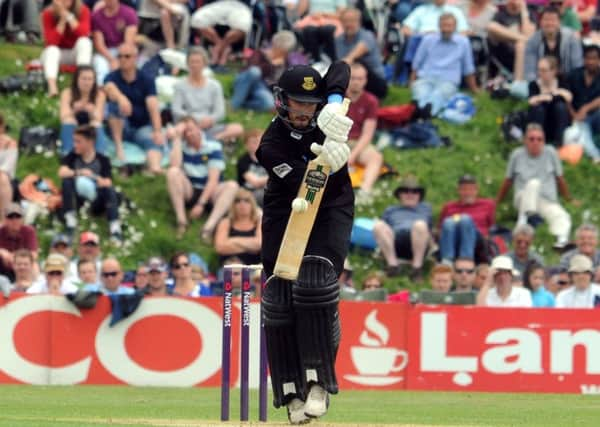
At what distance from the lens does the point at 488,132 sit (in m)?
24.5

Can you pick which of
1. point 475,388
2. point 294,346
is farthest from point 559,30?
point 294,346

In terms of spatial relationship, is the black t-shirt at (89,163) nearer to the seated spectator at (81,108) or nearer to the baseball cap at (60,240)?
the seated spectator at (81,108)

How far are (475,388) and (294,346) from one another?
6952 mm

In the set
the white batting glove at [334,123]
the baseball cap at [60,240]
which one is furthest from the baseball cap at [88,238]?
the white batting glove at [334,123]

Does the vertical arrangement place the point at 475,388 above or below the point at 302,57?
below

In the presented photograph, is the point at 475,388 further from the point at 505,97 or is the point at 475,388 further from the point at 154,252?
the point at 505,97

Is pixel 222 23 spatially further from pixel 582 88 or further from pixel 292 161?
pixel 292 161

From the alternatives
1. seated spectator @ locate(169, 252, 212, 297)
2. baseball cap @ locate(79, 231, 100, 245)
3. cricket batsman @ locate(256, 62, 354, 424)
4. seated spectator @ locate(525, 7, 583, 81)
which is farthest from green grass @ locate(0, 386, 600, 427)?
seated spectator @ locate(525, 7, 583, 81)

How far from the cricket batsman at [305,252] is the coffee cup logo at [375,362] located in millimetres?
6805

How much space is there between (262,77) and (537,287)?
637cm

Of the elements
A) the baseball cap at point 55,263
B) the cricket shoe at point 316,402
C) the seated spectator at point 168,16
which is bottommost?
the cricket shoe at point 316,402

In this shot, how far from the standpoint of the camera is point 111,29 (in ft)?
78.2

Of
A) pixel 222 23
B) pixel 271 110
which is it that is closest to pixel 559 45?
pixel 271 110

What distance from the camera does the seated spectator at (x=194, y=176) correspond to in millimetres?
21609
